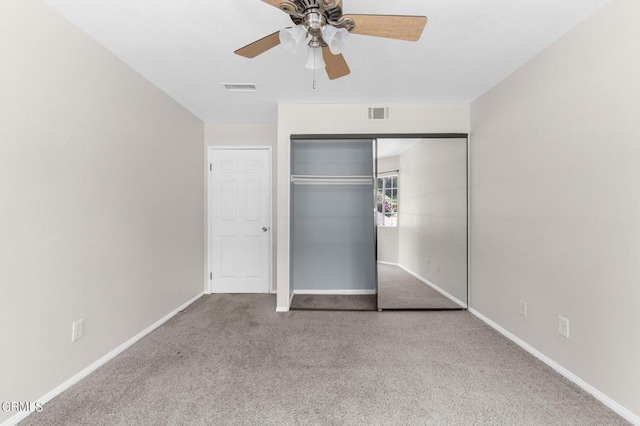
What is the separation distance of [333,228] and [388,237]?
0.87 meters

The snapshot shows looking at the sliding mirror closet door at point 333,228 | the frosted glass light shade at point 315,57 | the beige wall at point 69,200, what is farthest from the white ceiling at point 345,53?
the sliding mirror closet door at point 333,228

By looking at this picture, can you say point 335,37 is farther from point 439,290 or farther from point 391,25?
point 439,290

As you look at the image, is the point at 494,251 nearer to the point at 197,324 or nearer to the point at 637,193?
the point at 637,193

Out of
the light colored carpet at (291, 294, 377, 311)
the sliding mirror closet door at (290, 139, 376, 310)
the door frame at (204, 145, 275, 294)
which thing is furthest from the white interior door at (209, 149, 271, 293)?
the light colored carpet at (291, 294, 377, 311)

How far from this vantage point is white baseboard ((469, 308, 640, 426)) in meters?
1.66

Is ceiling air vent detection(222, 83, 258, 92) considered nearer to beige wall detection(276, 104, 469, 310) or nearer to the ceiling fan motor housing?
beige wall detection(276, 104, 469, 310)

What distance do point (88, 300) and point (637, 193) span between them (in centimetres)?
355

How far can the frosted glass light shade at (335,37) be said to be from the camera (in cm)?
140

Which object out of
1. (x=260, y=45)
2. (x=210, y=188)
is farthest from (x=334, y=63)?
(x=210, y=188)

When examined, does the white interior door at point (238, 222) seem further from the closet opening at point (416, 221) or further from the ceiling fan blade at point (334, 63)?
the ceiling fan blade at point (334, 63)

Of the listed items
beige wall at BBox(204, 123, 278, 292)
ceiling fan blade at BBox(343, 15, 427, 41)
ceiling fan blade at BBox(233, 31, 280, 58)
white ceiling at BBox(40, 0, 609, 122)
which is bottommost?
ceiling fan blade at BBox(343, 15, 427, 41)

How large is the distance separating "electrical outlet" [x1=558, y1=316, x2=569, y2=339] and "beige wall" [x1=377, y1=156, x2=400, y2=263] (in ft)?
5.45

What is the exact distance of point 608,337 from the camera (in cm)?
179

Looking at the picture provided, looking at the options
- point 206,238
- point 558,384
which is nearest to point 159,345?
point 206,238
